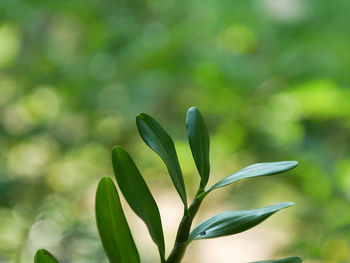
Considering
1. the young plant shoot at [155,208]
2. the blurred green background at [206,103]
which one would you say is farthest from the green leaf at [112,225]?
the blurred green background at [206,103]

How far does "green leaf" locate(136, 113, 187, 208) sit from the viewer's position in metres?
0.15

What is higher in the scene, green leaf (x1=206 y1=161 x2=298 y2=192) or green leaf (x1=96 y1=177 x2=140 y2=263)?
green leaf (x1=206 y1=161 x2=298 y2=192)

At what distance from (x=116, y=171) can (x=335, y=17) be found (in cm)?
78

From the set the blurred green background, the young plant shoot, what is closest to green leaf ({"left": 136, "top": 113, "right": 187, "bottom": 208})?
the young plant shoot

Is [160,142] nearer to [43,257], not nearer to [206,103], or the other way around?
[43,257]

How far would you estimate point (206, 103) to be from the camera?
815 mm

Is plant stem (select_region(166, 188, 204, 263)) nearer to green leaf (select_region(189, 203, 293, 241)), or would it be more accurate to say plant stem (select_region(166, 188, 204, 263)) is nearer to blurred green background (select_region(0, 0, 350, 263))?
green leaf (select_region(189, 203, 293, 241))

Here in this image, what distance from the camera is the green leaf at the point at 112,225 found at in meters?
0.14

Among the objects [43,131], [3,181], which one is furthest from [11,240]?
[43,131]

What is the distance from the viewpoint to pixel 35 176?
0.70 m

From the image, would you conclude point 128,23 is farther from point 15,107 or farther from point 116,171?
point 116,171

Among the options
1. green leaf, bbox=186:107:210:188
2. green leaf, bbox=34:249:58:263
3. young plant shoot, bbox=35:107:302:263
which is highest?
green leaf, bbox=186:107:210:188

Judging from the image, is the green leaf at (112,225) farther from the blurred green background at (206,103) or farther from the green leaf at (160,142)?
the blurred green background at (206,103)

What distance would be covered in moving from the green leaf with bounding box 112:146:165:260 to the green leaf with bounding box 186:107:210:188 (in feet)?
0.06
